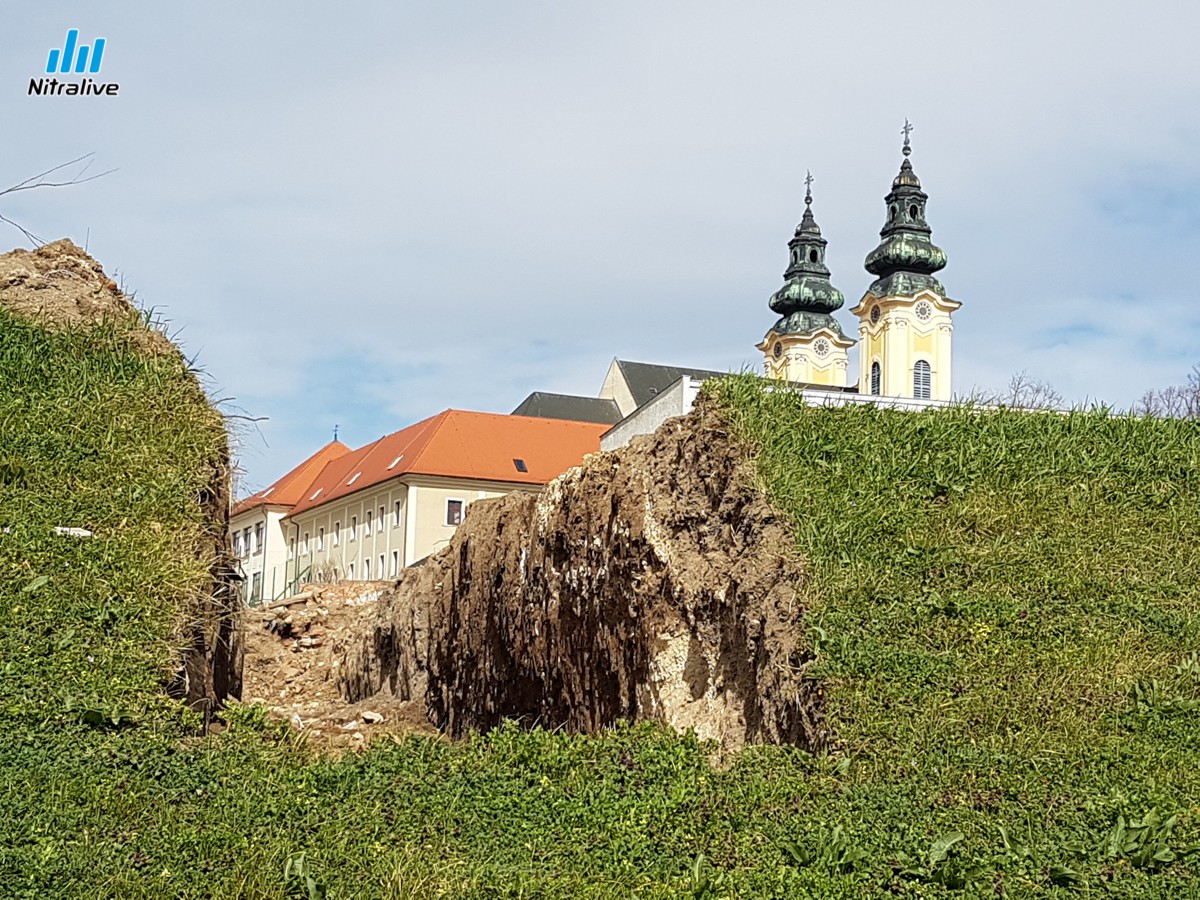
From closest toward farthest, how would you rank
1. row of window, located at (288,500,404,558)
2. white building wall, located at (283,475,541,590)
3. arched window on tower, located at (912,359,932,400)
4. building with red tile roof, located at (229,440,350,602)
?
white building wall, located at (283,475,541,590) < row of window, located at (288,500,404,558) < arched window on tower, located at (912,359,932,400) < building with red tile roof, located at (229,440,350,602)

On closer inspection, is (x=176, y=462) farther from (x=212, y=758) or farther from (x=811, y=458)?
(x=811, y=458)

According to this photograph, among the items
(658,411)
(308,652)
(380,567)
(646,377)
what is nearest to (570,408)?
(646,377)

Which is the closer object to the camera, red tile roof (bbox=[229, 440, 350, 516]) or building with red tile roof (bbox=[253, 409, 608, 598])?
building with red tile roof (bbox=[253, 409, 608, 598])

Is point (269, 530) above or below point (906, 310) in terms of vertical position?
below

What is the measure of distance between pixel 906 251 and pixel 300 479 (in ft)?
105

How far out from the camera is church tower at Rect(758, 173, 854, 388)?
62.7 meters

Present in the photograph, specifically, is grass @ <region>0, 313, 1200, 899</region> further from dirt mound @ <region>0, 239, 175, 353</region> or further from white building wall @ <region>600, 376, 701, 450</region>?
white building wall @ <region>600, 376, 701, 450</region>

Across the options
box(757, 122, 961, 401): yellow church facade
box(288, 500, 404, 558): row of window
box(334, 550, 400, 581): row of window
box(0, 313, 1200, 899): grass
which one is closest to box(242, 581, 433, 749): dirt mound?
box(0, 313, 1200, 899): grass

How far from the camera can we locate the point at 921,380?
56594 millimetres

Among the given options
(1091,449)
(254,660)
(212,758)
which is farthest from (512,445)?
(212,758)

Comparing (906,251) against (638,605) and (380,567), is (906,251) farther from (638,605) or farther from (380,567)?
(638,605)

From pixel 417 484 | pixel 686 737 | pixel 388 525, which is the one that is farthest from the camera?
pixel 388 525

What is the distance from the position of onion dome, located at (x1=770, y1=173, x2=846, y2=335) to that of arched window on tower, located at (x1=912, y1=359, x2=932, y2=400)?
23.1ft

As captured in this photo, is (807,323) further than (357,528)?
Yes
